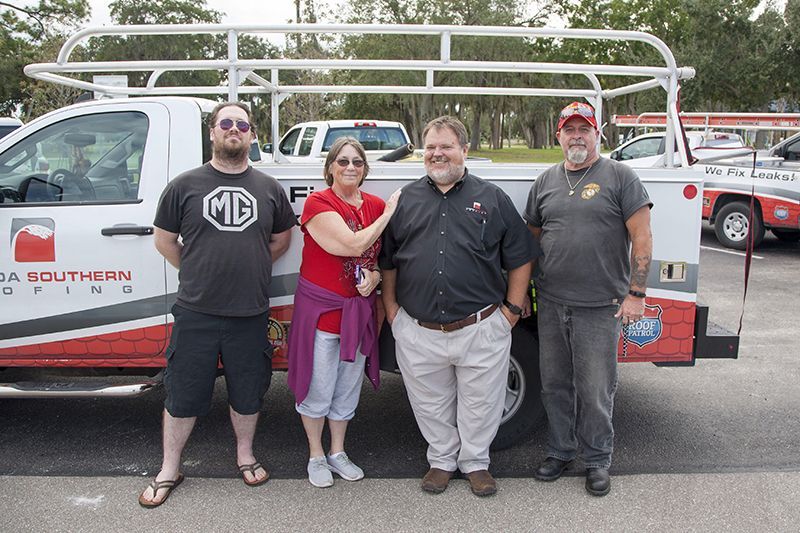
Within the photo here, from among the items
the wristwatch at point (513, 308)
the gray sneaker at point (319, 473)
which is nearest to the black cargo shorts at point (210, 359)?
the gray sneaker at point (319, 473)

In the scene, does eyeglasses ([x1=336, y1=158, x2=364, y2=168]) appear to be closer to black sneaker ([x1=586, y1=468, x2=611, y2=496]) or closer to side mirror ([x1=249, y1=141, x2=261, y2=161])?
side mirror ([x1=249, y1=141, x2=261, y2=161])

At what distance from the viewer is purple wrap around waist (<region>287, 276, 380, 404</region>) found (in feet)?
11.4

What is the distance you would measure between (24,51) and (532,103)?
27.9 m

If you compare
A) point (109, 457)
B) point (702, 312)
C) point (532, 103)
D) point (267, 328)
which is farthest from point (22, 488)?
point (532, 103)

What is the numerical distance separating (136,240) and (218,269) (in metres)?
0.64

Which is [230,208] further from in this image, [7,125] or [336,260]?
[7,125]

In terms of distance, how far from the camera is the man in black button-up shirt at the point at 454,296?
3379 mm

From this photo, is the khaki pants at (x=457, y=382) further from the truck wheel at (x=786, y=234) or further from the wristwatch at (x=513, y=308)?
the truck wheel at (x=786, y=234)

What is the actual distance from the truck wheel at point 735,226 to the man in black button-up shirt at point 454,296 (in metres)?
8.28

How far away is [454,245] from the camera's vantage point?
3367mm

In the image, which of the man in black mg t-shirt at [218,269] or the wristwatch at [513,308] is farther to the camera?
the wristwatch at [513,308]

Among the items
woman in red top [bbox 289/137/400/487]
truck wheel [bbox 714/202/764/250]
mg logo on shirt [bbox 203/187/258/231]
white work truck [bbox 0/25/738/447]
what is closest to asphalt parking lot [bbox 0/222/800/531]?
woman in red top [bbox 289/137/400/487]

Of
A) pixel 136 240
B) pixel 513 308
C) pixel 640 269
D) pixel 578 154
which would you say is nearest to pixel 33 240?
pixel 136 240

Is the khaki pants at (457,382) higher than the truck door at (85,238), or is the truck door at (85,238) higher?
the truck door at (85,238)
